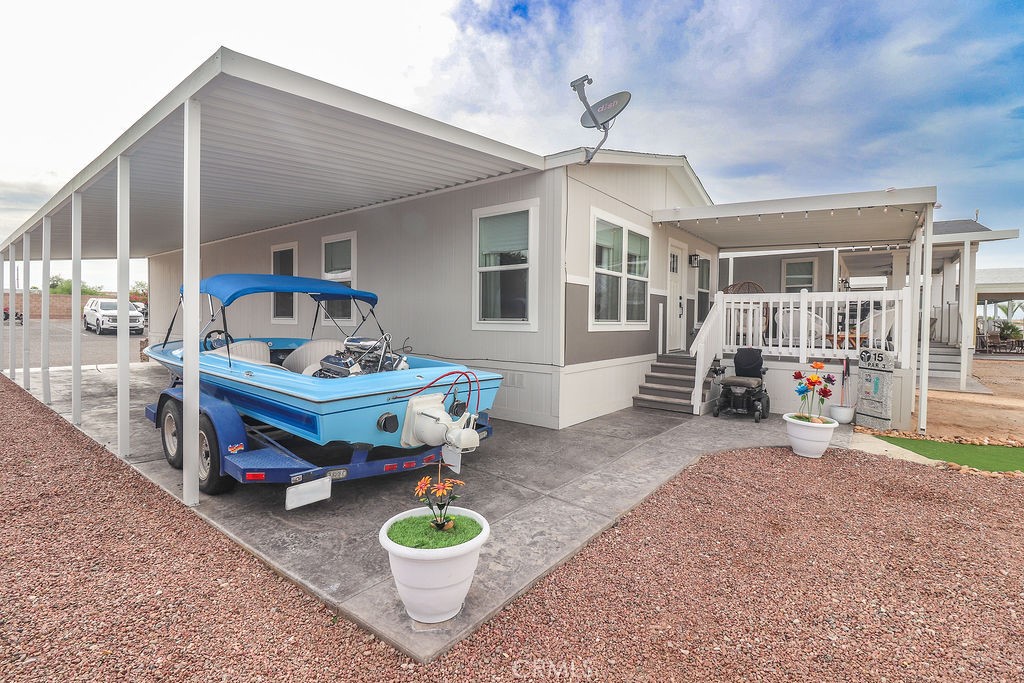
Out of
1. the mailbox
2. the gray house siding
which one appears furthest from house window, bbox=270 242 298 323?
the mailbox

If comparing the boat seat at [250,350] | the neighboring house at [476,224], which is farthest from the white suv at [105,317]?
the boat seat at [250,350]

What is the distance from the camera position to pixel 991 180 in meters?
18.6

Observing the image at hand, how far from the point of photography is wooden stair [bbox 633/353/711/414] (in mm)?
7091

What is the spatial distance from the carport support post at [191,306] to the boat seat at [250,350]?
138cm

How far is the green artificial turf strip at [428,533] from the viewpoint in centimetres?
211

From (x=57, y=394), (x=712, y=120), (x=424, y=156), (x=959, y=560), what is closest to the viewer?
(x=959, y=560)

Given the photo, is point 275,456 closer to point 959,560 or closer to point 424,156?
point 424,156

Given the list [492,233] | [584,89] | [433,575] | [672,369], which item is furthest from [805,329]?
[433,575]

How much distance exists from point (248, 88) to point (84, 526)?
10.1 ft

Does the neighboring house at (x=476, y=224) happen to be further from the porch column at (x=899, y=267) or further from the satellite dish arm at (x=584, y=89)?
the porch column at (x=899, y=267)

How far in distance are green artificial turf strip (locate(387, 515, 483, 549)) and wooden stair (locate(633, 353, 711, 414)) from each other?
5.37 meters

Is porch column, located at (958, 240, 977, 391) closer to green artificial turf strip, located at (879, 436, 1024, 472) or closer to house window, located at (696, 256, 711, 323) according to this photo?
house window, located at (696, 256, 711, 323)

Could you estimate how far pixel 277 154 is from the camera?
4.99 meters

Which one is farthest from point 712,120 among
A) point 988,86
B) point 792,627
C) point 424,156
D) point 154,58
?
point 792,627
